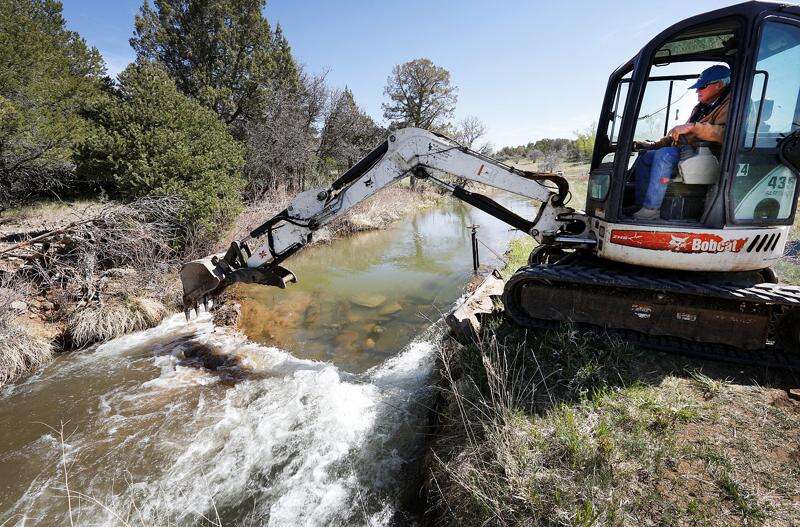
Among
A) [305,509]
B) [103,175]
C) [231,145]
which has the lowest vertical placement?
[305,509]

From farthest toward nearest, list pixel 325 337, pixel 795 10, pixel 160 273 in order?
pixel 160 273, pixel 325 337, pixel 795 10

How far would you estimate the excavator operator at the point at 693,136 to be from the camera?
11.0ft

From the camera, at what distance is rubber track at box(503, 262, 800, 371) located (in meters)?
3.18

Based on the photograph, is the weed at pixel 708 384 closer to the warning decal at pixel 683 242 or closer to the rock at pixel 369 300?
the warning decal at pixel 683 242

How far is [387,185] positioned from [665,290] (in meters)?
3.15

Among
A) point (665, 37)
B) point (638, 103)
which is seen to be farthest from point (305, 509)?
point (665, 37)

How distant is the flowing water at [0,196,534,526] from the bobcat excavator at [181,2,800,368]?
7.21 feet

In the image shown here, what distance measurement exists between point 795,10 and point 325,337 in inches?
263

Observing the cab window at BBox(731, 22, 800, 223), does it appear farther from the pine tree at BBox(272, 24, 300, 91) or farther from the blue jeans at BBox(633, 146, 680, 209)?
the pine tree at BBox(272, 24, 300, 91)

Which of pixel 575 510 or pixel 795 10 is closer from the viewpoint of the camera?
pixel 575 510

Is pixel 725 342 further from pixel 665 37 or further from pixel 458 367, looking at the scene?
pixel 665 37

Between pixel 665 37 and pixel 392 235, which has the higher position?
pixel 665 37

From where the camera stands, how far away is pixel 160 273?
7.30 meters

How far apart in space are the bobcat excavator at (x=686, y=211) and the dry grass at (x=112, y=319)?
17.1 ft
